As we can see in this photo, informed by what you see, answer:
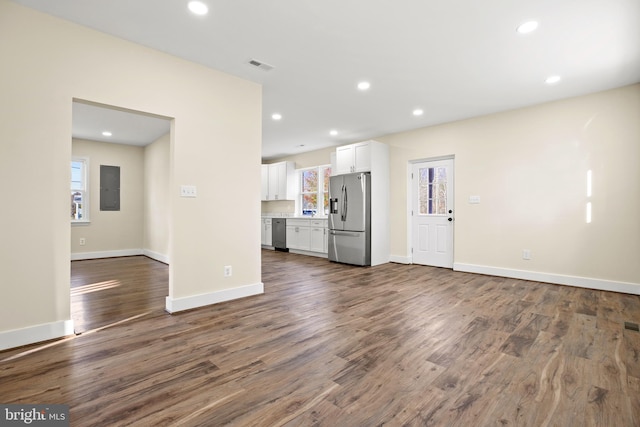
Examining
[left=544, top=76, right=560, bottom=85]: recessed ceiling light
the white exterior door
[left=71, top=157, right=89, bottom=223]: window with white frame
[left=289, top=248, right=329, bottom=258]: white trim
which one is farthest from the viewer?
[left=289, top=248, right=329, bottom=258]: white trim

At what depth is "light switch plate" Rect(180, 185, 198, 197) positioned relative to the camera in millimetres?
3141

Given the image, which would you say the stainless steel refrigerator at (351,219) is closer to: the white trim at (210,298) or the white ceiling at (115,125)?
the white trim at (210,298)

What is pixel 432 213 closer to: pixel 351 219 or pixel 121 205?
pixel 351 219

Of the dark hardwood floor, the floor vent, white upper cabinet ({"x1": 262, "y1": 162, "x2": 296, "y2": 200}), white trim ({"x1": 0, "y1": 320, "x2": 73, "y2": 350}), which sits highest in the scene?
white upper cabinet ({"x1": 262, "y1": 162, "x2": 296, "y2": 200})

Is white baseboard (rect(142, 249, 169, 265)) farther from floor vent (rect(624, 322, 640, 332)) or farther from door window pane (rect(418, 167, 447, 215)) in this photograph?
floor vent (rect(624, 322, 640, 332))

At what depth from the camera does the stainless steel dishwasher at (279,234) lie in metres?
7.94

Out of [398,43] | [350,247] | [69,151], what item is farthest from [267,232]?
[398,43]

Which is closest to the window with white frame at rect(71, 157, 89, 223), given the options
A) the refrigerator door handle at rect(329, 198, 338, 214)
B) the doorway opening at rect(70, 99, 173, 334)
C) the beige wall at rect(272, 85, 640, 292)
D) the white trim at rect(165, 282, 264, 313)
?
the doorway opening at rect(70, 99, 173, 334)

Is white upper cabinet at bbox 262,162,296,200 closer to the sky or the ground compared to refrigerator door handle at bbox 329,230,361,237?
closer to the sky

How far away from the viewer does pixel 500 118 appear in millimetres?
4812

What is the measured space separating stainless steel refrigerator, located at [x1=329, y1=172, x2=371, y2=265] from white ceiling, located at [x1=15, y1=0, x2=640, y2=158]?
1788mm

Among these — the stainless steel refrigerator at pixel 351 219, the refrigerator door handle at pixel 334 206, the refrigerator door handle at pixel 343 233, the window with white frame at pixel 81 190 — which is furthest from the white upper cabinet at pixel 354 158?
the window with white frame at pixel 81 190

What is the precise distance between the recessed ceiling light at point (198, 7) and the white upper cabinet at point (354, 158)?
390 centimetres

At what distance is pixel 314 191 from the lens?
7.98 metres
